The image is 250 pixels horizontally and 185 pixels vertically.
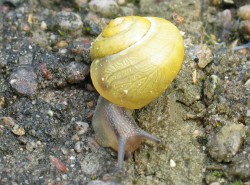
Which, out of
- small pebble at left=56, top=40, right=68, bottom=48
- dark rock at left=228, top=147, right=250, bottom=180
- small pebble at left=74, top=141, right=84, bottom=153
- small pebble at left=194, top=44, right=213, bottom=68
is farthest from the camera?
small pebble at left=56, top=40, right=68, bottom=48

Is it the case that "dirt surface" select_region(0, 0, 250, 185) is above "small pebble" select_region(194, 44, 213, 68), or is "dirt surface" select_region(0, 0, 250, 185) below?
below

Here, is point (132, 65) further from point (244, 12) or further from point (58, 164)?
point (244, 12)

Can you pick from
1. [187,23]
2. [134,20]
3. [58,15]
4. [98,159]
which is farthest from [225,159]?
[58,15]

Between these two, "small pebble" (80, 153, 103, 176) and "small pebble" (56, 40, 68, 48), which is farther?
"small pebble" (56, 40, 68, 48)

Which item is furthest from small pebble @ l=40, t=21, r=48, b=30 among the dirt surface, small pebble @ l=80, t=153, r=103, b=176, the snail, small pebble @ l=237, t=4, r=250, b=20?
small pebble @ l=237, t=4, r=250, b=20

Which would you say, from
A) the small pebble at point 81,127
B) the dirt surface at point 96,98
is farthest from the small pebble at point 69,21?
the small pebble at point 81,127

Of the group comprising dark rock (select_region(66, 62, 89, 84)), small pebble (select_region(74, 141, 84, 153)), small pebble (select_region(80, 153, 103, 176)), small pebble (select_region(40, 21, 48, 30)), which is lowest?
small pebble (select_region(80, 153, 103, 176))

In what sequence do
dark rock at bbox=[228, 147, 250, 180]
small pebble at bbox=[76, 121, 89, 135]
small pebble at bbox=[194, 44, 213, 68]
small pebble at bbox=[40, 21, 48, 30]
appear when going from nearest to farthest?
dark rock at bbox=[228, 147, 250, 180] → small pebble at bbox=[76, 121, 89, 135] → small pebble at bbox=[194, 44, 213, 68] → small pebble at bbox=[40, 21, 48, 30]

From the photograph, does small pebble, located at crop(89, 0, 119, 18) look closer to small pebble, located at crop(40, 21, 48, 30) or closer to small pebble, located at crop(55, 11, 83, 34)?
small pebble, located at crop(55, 11, 83, 34)
